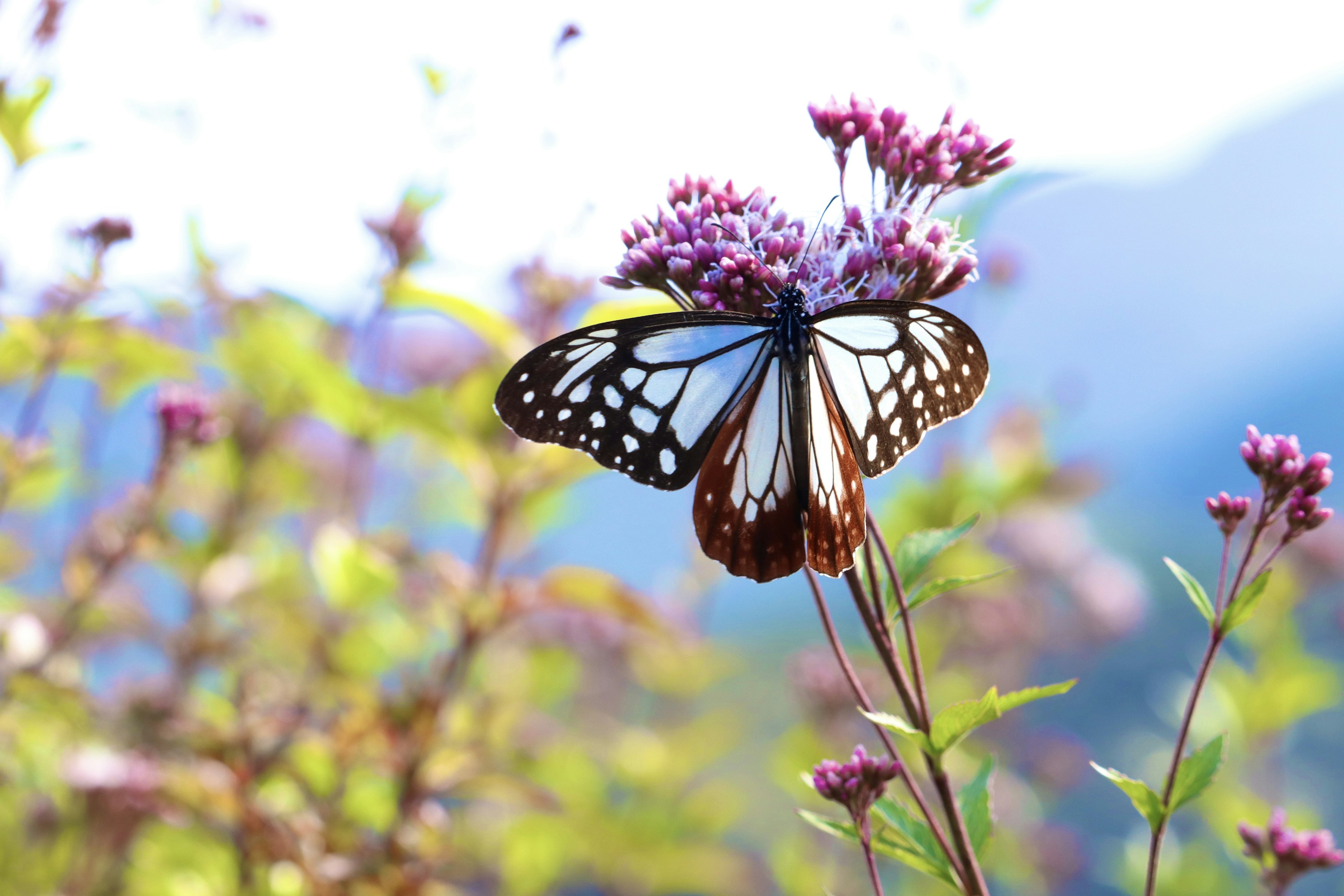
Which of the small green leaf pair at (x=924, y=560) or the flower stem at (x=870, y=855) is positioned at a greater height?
the small green leaf pair at (x=924, y=560)

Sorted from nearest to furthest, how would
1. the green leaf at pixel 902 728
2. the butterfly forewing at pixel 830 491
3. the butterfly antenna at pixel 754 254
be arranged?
the green leaf at pixel 902 728
the butterfly forewing at pixel 830 491
the butterfly antenna at pixel 754 254

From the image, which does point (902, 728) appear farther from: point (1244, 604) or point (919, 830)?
point (1244, 604)

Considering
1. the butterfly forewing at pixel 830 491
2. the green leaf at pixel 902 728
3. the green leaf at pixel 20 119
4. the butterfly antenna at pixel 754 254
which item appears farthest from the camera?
the green leaf at pixel 20 119

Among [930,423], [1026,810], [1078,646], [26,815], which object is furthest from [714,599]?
[930,423]

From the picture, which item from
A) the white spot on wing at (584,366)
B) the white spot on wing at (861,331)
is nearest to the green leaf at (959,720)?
the white spot on wing at (861,331)

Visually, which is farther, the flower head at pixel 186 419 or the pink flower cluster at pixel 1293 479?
the flower head at pixel 186 419

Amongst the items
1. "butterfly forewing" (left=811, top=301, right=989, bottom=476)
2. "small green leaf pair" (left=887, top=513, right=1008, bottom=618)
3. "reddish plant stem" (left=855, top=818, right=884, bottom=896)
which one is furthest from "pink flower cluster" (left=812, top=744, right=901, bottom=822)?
"butterfly forewing" (left=811, top=301, right=989, bottom=476)

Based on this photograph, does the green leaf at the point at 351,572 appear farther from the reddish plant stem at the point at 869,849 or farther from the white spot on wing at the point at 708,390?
the reddish plant stem at the point at 869,849
